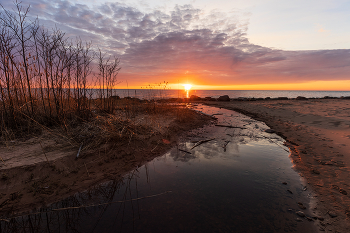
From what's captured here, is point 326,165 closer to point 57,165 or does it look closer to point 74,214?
point 74,214

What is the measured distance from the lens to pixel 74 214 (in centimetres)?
275

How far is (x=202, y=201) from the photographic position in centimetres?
308

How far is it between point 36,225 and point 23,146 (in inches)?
143

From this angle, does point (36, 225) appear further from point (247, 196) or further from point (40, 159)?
point (247, 196)

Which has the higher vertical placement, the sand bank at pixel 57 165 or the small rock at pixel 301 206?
the sand bank at pixel 57 165

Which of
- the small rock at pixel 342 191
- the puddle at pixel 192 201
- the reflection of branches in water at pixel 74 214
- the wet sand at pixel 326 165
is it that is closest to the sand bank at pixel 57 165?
the reflection of branches in water at pixel 74 214

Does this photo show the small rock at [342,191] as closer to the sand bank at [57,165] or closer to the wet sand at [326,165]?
the wet sand at [326,165]

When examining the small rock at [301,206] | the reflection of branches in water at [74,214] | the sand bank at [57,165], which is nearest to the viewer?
the reflection of branches in water at [74,214]

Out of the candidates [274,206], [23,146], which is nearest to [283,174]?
[274,206]

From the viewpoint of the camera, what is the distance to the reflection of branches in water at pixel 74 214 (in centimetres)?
247

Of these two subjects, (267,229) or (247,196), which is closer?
(267,229)

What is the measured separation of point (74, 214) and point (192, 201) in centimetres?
227

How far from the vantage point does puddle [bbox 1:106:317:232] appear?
8.27 feet

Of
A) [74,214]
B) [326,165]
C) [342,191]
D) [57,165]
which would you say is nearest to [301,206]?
[342,191]
